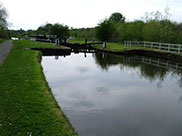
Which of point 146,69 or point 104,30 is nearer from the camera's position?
point 146,69

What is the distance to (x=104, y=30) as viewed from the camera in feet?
121

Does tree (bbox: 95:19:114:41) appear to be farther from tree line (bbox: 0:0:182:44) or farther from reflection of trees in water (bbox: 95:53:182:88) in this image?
reflection of trees in water (bbox: 95:53:182:88)

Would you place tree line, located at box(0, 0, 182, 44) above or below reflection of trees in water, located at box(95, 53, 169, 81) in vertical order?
above

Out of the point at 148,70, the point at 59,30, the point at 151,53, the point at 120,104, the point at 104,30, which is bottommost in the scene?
the point at 120,104

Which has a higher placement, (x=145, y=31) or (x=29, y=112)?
(x=145, y=31)

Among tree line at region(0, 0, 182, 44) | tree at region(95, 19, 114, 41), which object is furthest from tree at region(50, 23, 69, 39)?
tree at region(95, 19, 114, 41)

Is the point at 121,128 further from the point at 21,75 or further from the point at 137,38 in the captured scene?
the point at 137,38

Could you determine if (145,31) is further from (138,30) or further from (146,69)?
(146,69)

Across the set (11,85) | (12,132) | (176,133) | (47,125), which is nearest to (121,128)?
(176,133)

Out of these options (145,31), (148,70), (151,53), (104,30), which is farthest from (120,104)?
(104,30)

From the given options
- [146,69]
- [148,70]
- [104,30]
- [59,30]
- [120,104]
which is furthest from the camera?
[59,30]

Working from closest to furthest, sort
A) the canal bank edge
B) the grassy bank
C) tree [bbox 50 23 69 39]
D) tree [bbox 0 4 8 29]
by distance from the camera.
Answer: the grassy bank → the canal bank edge → tree [bbox 0 4 8 29] → tree [bbox 50 23 69 39]

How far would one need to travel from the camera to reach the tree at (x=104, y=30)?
120ft

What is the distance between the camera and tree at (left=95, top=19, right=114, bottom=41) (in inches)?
1438
